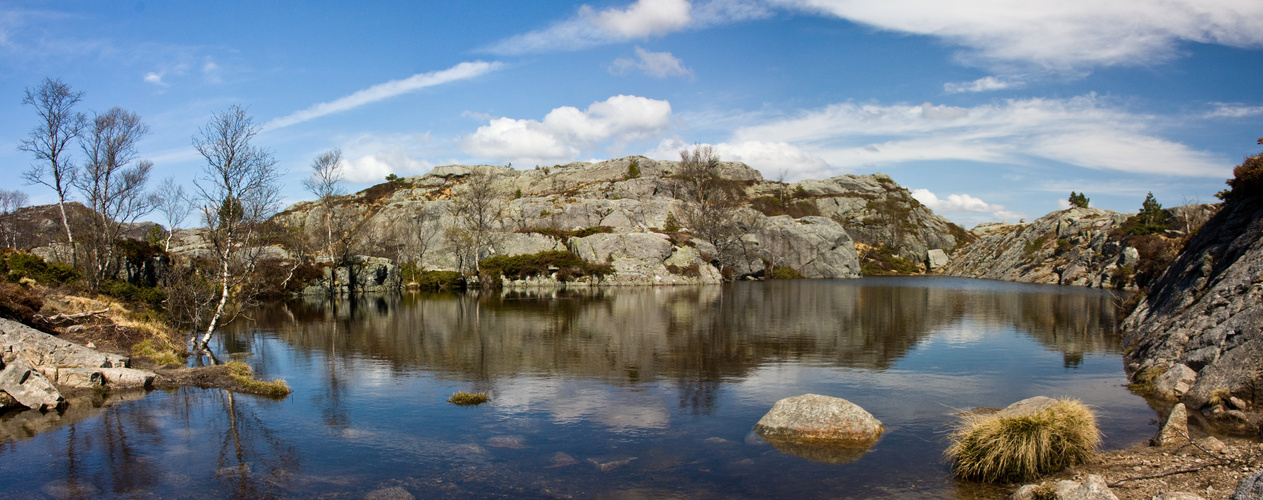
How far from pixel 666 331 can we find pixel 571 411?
59.1ft

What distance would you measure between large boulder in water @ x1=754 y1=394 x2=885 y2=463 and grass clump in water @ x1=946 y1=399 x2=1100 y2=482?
2.45m

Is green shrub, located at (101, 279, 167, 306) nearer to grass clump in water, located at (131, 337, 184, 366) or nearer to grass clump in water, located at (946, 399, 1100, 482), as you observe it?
grass clump in water, located at (131, 337, 184, 366)

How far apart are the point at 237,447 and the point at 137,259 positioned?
135ft

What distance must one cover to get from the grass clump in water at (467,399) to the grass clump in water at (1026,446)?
43.9 ft

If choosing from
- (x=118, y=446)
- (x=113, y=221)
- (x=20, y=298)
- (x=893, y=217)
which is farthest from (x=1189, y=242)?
(x=893, y=217)

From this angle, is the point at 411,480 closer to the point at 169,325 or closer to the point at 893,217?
the point at 169,325

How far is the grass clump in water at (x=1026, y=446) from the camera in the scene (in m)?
12.4

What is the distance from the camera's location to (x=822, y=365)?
25.4 metres

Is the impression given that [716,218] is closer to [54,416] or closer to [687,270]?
[687,270]

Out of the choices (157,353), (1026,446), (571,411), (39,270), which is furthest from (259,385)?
(39,270)

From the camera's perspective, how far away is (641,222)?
10525 centimetres

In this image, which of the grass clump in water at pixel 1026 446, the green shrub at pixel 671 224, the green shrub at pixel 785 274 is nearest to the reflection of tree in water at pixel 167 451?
the grass clump in water at pixel 1026 446

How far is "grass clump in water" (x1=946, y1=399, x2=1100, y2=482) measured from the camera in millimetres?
12383

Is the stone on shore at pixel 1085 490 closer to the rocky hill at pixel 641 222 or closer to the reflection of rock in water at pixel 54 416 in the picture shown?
the reflection of rock in water at pixel 54 416
